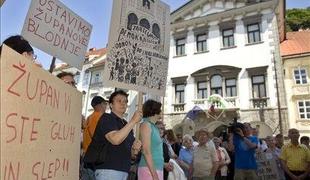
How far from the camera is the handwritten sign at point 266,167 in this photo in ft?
22.3

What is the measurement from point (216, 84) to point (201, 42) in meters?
3.47

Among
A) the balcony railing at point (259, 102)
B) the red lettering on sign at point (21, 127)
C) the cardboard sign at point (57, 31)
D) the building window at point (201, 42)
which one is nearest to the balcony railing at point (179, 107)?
the building window at point (201, 42)

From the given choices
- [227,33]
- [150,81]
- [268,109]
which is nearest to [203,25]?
[227,33]

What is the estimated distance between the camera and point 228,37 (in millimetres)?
21234

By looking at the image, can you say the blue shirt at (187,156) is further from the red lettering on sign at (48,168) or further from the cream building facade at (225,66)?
the cream building facade at (225,66)

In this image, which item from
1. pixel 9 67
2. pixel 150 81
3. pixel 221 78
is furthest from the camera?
pixel 221 78

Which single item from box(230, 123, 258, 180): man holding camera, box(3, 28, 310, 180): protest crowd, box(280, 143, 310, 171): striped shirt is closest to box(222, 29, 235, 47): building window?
box(3, 28, 310, 180): protest crowd

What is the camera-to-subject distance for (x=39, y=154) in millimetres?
1789

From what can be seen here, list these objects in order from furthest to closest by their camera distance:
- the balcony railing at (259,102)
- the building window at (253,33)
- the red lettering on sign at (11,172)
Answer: the building window at (253,33) < the balcony railing at (259,102) < the red lettering on sign at (11,172)

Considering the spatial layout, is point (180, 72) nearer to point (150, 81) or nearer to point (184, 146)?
point (184, 146)

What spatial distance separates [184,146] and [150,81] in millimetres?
2942

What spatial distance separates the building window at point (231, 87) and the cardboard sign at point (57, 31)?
16809mm

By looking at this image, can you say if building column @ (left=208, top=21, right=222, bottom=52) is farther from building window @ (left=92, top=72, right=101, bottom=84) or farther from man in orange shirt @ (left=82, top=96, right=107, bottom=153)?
man in orange shirt @ (left=82, top=96, right=107, bottom=153)

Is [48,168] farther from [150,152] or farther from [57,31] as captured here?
[57,31]
